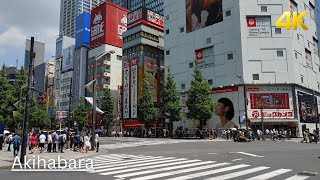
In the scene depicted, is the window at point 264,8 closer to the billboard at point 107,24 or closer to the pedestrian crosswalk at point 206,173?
the pedestrian crosswalk at point 206,173

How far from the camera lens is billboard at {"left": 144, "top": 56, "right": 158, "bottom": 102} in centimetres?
6831

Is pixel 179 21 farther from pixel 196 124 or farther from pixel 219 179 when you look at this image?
pixel 219 179

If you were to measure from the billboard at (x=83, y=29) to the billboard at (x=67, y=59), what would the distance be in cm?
661

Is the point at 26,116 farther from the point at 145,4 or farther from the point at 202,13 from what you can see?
the point at 145,4

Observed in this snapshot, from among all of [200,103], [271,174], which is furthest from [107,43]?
[271,174]

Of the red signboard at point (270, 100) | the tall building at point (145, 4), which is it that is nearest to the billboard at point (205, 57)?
the red signboard at point (270, 100)

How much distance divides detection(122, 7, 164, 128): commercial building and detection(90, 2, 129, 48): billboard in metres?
13.1

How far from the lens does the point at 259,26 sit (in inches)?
2009

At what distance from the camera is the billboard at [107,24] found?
8706cm

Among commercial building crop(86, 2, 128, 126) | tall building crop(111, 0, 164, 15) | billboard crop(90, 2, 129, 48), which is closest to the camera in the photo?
commercial building crop(86, 2, 128, 126)

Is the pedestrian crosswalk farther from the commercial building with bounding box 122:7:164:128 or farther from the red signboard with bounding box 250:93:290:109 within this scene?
the commercial building with bounding box 122:7:164:128

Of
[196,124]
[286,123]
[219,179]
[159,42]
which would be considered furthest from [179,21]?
[219,179]

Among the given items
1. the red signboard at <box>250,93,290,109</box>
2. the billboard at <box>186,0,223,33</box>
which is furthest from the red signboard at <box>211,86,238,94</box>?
the billboard at <box>186,0,223,33</box>

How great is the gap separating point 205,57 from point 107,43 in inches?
1539
